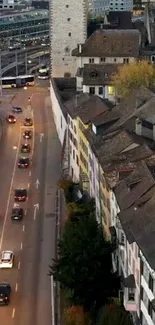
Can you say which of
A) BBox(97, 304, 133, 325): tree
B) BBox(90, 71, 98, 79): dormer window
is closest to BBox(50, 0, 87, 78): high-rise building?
BBox(90, 71, 98, 79): dormer window

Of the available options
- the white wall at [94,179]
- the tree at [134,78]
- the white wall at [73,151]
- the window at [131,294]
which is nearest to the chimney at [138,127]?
the white wall at [94,179]

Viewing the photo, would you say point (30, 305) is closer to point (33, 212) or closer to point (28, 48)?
point (33, 212)

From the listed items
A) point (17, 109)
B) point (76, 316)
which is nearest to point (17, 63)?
point (17, 109)

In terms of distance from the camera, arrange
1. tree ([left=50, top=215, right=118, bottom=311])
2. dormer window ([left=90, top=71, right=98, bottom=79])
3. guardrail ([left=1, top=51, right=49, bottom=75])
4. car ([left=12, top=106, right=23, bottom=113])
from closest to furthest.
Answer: tree ([left=50, top=215, right=118, bottom=311]) < dormer window ([left=90, top=71, right=98, bottom=79]) < car ([left=12, top=106, right=23, bottom=113]) < guardrail ([left=1, top=51, right=49, bottom=75])

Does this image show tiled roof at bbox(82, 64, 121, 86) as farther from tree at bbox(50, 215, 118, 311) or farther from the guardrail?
the guardrail

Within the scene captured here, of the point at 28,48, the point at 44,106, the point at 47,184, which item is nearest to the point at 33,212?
the point at 47,184

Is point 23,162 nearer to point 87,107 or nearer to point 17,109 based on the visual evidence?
point 87,107
